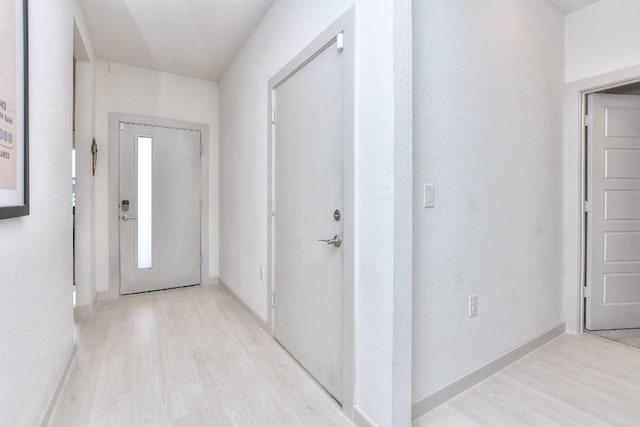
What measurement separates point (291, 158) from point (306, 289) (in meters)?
0.90

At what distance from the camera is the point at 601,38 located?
99.7 inches

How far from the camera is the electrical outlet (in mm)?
1881

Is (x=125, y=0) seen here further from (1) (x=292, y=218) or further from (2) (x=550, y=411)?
(2) (x=550, y=411)

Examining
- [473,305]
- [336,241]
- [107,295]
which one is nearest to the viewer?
[336,241]

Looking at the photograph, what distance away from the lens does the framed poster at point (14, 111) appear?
1087 mm

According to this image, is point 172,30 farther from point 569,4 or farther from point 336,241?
point 569,4

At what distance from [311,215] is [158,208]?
2580 mm

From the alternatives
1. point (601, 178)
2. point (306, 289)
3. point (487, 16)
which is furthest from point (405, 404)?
point (601, 178)

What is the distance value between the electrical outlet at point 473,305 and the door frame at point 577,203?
4.52 feet

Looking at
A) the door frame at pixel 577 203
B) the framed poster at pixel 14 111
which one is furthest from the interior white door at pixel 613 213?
the framed poster at pixel 14 111

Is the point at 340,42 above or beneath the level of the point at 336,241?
above

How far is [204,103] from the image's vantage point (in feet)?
13.3

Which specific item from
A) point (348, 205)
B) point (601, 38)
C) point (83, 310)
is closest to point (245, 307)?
point (83, 310)

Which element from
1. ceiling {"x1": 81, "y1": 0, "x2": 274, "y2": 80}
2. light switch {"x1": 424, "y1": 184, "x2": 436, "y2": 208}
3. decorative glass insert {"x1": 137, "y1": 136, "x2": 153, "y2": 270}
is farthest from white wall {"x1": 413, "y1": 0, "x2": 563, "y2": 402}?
decorative glass insert {"x1": 137, "y1": 136, "x2": 153, "y2": 270}
